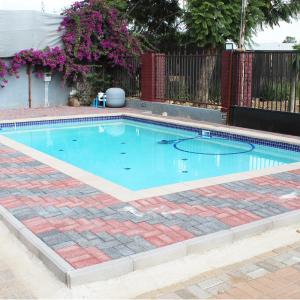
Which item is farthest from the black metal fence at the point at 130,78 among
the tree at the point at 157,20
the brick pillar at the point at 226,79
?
the brick pillar at the point at 226,79

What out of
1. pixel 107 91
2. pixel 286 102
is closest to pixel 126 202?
pixel 286 102

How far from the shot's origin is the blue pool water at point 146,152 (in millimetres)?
8094

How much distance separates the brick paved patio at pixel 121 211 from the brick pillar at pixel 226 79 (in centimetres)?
599

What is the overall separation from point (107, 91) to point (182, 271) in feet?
43.5

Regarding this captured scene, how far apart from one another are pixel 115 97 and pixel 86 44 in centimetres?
227

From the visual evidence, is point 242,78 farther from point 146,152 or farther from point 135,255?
point 135,255

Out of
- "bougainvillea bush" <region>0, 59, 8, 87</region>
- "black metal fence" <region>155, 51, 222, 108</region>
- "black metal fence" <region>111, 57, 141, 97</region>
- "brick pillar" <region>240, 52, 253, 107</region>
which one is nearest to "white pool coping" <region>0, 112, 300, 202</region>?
"brick pillar" <region>240, 52, 253, 107</region>

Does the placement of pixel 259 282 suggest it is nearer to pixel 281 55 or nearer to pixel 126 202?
pixel 126 202

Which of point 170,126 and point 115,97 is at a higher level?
point 115,97

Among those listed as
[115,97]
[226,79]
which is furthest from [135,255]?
[115,97]

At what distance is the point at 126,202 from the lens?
5.21 m

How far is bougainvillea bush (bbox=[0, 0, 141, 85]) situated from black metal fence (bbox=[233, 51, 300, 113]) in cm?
591

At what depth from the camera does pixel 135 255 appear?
3779 millimetres

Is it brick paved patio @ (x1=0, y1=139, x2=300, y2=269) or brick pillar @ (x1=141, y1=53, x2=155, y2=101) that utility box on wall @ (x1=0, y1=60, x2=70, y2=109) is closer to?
brick pillar @ (x1=141, y1=53, x2=155, y2=101)
